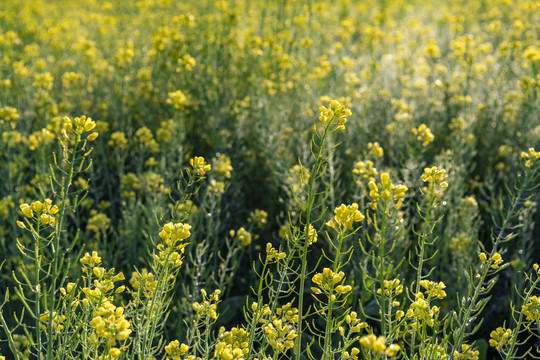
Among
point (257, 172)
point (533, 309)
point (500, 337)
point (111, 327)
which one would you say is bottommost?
point (257, 172)

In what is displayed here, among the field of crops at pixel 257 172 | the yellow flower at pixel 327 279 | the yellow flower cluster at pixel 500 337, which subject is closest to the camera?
the yellow flower at pixel 327 279

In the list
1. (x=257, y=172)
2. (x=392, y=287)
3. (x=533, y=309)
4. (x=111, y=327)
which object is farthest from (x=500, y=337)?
(x=257, y=172)

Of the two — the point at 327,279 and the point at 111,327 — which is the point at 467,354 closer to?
the point at 327,279

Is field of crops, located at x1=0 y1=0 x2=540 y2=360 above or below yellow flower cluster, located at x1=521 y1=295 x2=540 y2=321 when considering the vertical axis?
below

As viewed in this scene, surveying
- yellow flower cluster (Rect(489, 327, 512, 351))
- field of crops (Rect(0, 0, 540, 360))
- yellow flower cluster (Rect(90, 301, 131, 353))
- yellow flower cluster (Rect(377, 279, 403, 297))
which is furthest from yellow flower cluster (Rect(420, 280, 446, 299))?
yellow flower cluster (Rect(90, 301, 131, 353))

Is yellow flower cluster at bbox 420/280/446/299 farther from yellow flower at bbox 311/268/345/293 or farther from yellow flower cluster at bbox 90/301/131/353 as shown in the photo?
yellow flower cluster at bbox 90/301/131/353

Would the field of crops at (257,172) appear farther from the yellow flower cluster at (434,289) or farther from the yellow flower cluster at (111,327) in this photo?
the yellow flower cluster at (111,327)

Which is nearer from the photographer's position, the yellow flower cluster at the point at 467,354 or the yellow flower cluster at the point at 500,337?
the yellow flower cluster at the point at 467,354

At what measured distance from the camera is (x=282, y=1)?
4930mm

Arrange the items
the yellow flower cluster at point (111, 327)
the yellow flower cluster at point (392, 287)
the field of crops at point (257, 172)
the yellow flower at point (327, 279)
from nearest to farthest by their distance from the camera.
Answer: the yellow flower cluster at point (111, 327), the yellow flower at point (327, 279), the yellow flower cluster at point (392, 287), the field of crops at point (257, 172)

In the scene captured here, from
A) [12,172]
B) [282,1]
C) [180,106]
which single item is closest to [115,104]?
[180,106]

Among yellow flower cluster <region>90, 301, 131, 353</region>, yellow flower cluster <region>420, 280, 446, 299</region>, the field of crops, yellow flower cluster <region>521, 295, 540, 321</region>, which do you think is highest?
yellow flower cluster <region>90, 301, 131, 353</region>


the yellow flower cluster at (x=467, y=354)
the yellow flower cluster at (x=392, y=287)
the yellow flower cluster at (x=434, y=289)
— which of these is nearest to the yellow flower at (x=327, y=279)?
the yellow flower cluster at (x=392, y=287)

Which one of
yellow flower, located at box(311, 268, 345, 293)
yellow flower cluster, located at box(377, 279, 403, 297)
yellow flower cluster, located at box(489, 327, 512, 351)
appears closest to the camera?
yellow flower, located at box(311, 268, 345, 293)
